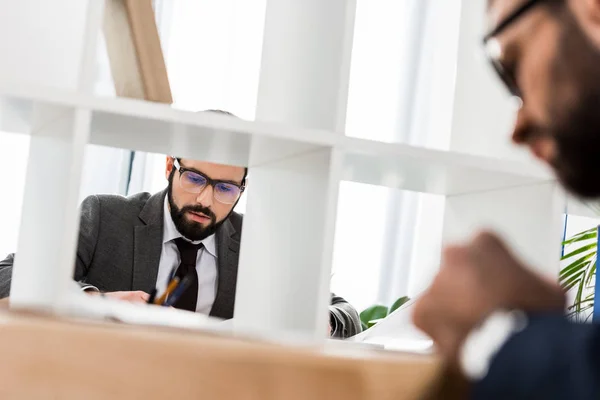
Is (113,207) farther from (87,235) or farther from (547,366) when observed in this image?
(547,366)

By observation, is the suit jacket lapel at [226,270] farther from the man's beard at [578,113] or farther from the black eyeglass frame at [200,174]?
the man's beard at [578,113]

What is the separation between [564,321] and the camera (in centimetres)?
61

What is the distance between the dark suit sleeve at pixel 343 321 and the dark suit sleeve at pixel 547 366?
2.37m

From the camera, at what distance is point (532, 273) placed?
735 millimetres

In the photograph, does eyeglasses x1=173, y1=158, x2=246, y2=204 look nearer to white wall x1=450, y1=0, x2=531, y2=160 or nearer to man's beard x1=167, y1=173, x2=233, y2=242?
man's beard x1=167, y1=173, x2=233, y2=242

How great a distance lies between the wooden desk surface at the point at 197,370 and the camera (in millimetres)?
688

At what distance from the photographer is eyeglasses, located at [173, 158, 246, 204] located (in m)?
3.16

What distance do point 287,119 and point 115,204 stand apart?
75.2 inches

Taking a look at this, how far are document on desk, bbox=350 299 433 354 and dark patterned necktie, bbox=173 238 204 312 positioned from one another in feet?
4.43

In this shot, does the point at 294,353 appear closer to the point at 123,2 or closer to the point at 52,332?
the point at 52,332

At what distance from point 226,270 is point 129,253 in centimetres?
41

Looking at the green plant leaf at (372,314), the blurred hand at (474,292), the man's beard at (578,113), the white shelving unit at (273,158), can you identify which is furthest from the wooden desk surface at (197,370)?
the green plant leaf at (372,314)

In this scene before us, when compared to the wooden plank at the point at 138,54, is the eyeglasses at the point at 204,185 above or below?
below

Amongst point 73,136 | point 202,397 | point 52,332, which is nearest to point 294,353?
point 202,397
